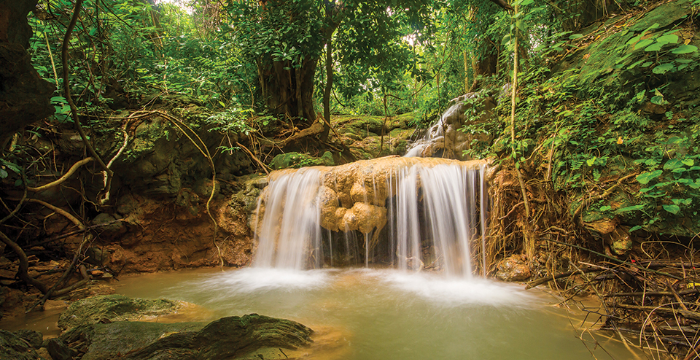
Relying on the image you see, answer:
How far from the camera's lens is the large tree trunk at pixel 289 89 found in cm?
789

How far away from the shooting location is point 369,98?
707cm

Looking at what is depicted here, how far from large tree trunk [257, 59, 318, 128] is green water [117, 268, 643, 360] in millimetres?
4589

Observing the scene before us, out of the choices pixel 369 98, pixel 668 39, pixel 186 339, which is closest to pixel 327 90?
pixel 369 98

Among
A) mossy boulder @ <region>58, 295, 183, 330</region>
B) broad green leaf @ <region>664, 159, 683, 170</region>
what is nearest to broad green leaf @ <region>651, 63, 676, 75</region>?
broad green leaf @ <region>664, 159, 683, 170</region>

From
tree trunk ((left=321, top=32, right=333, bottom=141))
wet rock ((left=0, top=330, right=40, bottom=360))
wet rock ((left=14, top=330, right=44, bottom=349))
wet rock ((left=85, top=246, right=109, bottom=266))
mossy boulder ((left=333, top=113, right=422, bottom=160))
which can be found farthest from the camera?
mossy boulder ((left=333, top=113, right=422, bottom=160))

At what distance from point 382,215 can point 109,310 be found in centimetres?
374

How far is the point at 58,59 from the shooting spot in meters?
4.07

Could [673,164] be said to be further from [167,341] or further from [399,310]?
[167,341]

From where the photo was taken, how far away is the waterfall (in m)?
4.74

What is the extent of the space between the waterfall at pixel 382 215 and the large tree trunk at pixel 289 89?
2911 mm

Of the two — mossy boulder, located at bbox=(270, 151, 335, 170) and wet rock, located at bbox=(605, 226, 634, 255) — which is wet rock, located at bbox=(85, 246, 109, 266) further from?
wet rock, located at bbox=(605, 226, 634, 255)

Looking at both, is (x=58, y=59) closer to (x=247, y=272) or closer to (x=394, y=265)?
(x=247, y=272)

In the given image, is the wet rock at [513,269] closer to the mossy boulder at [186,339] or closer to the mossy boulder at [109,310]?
the mossy boulder at [186,339]

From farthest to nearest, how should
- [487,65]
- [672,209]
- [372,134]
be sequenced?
[372,134] < [487,65] < [672,209]
